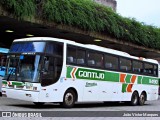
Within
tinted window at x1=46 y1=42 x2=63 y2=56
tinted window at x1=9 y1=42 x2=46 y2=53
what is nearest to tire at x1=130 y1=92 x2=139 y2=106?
tinted window at x1=46 y1=42 x2=63 y2=56

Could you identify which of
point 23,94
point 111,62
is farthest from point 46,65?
point 111,62

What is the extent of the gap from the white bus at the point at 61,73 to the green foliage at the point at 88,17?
3523 millimetres

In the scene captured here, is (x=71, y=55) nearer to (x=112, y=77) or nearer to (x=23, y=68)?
(x=23, y=68)

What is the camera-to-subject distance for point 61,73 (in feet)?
49.3

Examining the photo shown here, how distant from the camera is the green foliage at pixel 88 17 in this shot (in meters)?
18.8

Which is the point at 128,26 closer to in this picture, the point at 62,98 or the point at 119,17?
the point at 119,17

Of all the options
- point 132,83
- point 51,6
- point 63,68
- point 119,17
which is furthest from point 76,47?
point 119,17

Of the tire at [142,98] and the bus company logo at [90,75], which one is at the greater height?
the bus company logo at [90,75]

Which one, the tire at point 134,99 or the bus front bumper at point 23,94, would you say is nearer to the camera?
the bus front bumper at point 23,94

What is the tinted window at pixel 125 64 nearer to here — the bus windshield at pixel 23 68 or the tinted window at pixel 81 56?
the tinted window at pixel 81 56

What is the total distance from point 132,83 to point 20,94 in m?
8.70

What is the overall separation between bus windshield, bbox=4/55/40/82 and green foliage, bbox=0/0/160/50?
3.90m

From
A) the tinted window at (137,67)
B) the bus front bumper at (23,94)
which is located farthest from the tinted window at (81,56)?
the tinted window at (137,67)

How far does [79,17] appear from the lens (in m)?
22.3
